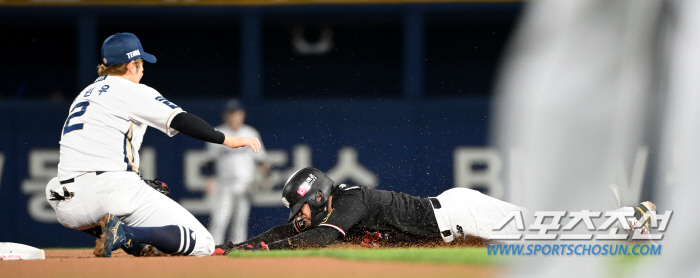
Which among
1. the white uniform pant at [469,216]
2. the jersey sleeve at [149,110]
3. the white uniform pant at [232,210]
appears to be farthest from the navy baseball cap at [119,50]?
the white uniform pant at [232,210]

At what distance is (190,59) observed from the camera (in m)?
10.4

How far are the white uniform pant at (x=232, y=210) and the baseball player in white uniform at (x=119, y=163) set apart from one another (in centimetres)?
388

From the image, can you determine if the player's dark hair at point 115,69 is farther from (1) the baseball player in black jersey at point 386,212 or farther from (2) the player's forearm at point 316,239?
(2) the player's forearm at point 316,239

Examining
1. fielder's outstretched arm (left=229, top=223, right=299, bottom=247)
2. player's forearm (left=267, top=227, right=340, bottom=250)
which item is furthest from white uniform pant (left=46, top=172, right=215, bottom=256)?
fielder's outstretched arm (left=229, top=223, right=299, bottom=247)

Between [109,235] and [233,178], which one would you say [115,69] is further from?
[233,178]

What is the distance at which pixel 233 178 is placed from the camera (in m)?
8.08

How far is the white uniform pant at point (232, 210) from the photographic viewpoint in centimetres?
798

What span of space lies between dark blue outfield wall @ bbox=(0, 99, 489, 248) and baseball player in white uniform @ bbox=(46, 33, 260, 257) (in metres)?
4.39

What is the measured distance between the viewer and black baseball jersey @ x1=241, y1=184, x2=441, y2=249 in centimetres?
423

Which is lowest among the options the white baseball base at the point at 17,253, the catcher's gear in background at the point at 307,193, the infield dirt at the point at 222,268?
the white baseball base at the point at 17,253

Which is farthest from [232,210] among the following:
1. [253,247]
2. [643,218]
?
[643,218]

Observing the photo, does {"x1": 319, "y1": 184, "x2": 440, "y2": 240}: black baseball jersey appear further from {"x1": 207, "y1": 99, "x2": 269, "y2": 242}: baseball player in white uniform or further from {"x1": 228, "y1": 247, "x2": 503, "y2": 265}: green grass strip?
{"x1": 207, "y1": 99, "x2": 269, "y2": 242}: baseball player in white uniform

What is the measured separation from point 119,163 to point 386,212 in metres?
1.65

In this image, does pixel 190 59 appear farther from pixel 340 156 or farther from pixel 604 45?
pixel 604 45
